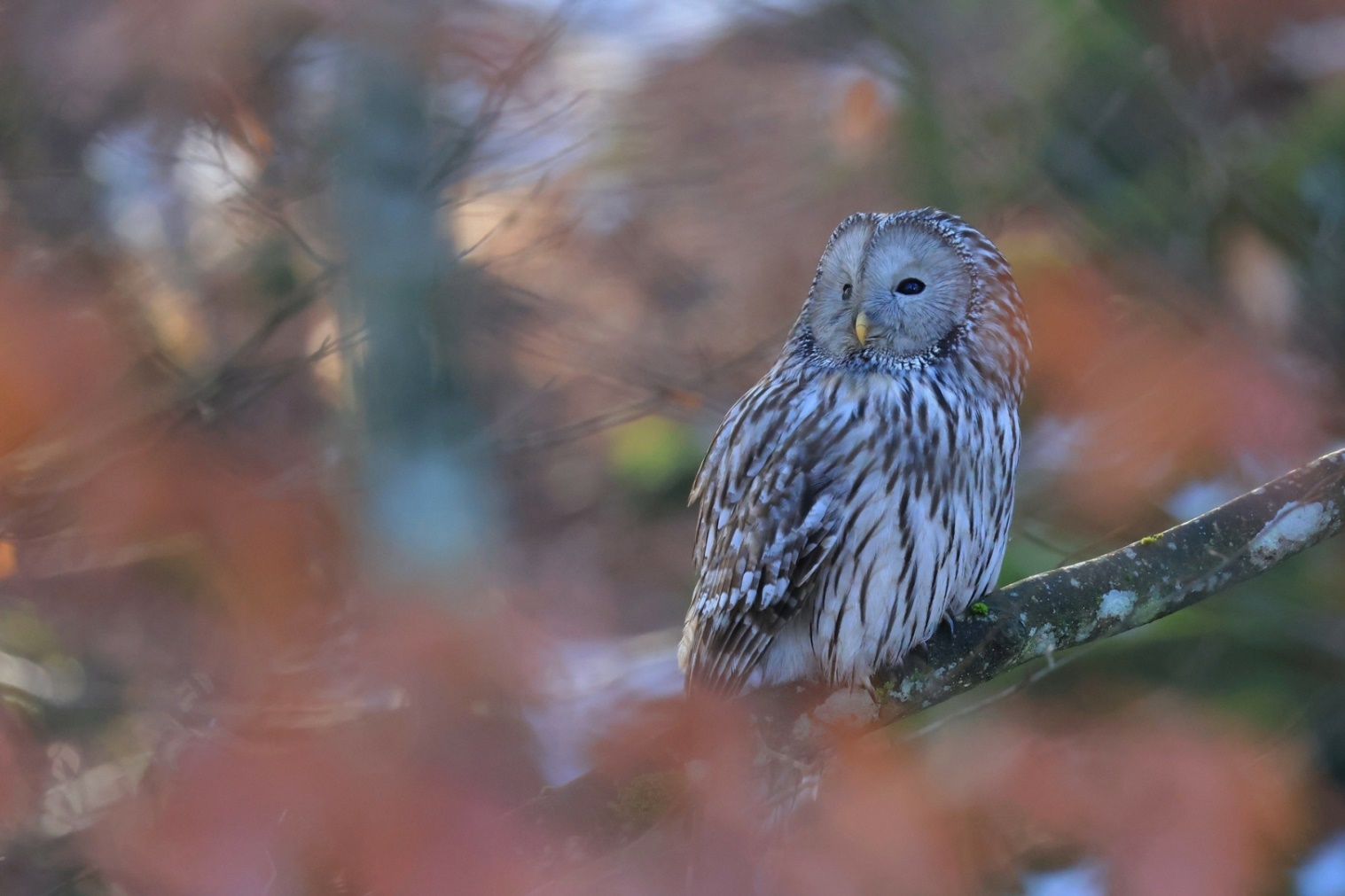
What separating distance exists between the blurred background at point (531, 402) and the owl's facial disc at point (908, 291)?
556 millimetres

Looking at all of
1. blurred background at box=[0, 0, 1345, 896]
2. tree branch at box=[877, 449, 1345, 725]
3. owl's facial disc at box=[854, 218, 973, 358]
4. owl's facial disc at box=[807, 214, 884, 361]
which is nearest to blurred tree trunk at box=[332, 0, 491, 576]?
blurred background at box=[0, 0, 1345, 896]

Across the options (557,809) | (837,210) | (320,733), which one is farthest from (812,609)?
(837,210)

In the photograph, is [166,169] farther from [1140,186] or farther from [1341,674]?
[1341,674]

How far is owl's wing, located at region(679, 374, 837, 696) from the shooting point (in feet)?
8.10

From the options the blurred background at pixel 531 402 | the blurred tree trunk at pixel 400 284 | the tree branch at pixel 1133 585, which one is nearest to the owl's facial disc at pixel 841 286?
the blurred background at pixel 531 402

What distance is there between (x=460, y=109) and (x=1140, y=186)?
1.90 meters

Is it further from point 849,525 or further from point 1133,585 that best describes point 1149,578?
point 849,525

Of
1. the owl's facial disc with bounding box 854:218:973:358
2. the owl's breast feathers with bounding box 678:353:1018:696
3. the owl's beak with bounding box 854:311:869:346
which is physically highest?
the owl's facial disc with bounding box 854:218:973:358

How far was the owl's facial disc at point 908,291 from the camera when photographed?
2.51 m

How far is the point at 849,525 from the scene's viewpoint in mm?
2445

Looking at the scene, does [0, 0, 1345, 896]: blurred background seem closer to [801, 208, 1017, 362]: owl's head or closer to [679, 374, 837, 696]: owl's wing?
[679, 374, 837, 696]: owl's wing

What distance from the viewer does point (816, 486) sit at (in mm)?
2473

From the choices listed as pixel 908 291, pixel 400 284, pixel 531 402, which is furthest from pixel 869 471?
pixel 400 284

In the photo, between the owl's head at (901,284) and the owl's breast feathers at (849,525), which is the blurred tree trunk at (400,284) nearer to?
the owl's breast feathers at (849,525)
